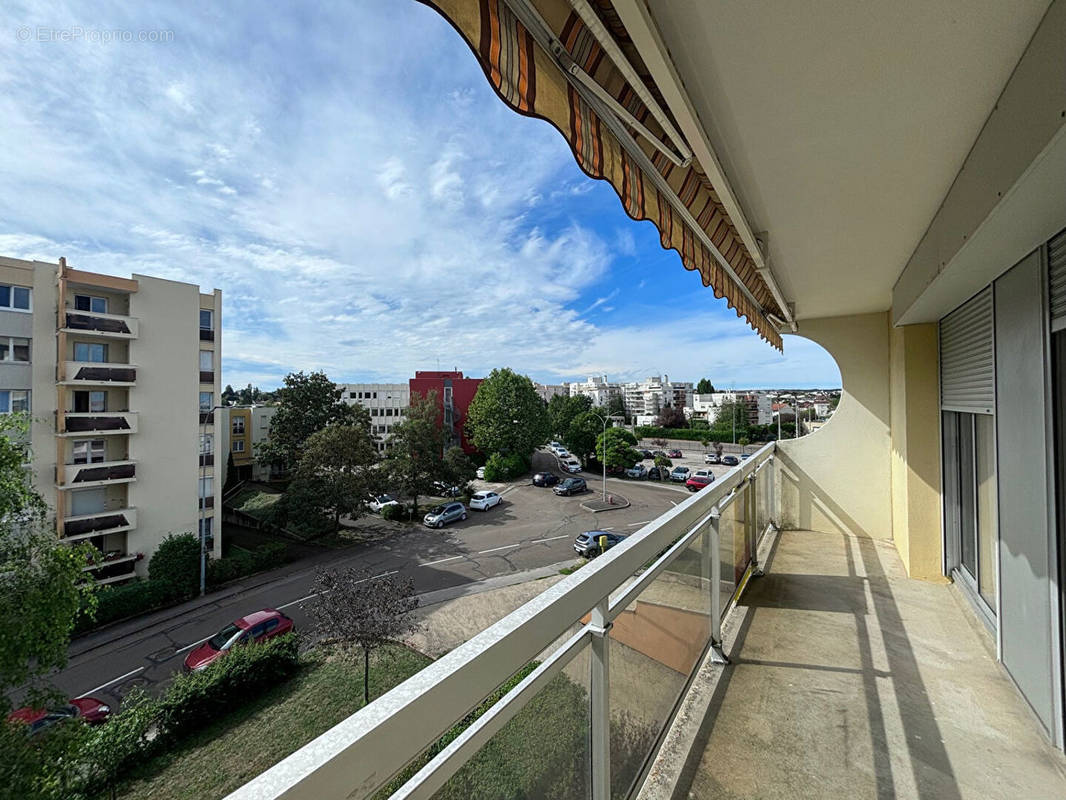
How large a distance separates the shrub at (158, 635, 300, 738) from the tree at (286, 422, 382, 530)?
24.2ft

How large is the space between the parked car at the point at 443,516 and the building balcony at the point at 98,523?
8.43 metres

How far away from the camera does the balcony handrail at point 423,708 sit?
1.12 feet

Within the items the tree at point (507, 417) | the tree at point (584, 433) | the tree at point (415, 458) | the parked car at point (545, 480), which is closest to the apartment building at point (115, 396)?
the tree at point (415, 458)

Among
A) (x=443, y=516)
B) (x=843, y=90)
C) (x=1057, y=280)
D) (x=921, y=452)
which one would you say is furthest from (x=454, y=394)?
(x=843, y=90)

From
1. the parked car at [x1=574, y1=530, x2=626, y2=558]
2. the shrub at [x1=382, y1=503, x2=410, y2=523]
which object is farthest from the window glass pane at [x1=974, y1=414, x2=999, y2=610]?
the shrub at [x1=382, y1=503, x2=410, y2=523]

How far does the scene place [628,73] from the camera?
1025 millimetres

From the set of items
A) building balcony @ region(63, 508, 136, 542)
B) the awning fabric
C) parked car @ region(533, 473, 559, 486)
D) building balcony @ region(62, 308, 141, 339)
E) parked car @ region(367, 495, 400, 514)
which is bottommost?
parked car @ region(367, 495, 400, 514)

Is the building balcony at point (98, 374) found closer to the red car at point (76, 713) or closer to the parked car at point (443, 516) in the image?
the red car at point (76, 713)

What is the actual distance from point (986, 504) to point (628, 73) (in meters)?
3.26

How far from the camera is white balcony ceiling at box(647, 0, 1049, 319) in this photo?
3.43ft

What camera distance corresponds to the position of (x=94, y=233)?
11234 millimetres

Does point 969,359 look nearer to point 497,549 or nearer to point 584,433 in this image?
point 497,549

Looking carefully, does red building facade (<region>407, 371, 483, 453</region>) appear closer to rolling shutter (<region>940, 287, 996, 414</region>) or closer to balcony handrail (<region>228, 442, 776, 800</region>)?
rolling shutter (<region>940, 287, 996, 414</region>)

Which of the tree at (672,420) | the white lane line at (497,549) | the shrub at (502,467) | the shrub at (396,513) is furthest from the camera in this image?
the tree at (672,420)
